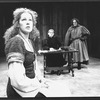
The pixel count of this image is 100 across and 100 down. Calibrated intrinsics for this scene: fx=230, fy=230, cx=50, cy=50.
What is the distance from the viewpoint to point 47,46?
17.4ft

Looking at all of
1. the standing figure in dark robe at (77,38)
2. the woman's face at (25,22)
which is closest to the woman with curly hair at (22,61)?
the woman's face at (25,22)

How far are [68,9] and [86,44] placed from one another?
0.84 meters

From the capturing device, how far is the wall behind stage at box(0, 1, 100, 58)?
3.76 meters

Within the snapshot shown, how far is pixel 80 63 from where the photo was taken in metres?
5.30

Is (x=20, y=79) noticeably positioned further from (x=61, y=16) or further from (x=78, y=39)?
(x=78, y=39)

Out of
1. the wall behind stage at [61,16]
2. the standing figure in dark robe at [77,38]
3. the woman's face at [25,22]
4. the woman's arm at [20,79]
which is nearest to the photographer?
the woman's arm at [20,79]

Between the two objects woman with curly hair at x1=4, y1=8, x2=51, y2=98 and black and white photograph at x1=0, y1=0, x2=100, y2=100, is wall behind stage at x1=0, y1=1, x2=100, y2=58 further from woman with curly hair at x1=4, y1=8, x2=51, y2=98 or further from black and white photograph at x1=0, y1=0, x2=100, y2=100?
woman with curly hair at x1=4, y1=8, x2=51, y2=98

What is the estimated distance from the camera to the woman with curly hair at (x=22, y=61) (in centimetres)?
296

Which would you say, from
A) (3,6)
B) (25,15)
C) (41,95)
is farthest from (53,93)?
(3,6)

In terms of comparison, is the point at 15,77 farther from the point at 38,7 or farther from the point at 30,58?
the point at 38,7

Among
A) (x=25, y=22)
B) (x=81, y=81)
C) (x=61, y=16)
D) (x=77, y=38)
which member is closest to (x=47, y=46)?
(x=77, y=38)

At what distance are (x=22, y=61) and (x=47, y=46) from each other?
7.80ft

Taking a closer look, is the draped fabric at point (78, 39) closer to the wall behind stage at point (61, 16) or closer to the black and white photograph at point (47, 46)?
the black and white photograph at point (47, 46)

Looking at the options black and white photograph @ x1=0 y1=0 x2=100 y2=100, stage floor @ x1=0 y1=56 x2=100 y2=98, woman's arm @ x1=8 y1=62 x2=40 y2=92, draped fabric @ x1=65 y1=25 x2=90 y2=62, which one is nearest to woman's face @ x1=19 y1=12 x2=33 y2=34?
black and white photograph @ x1=0 y1=0 x2=100 y2=100
